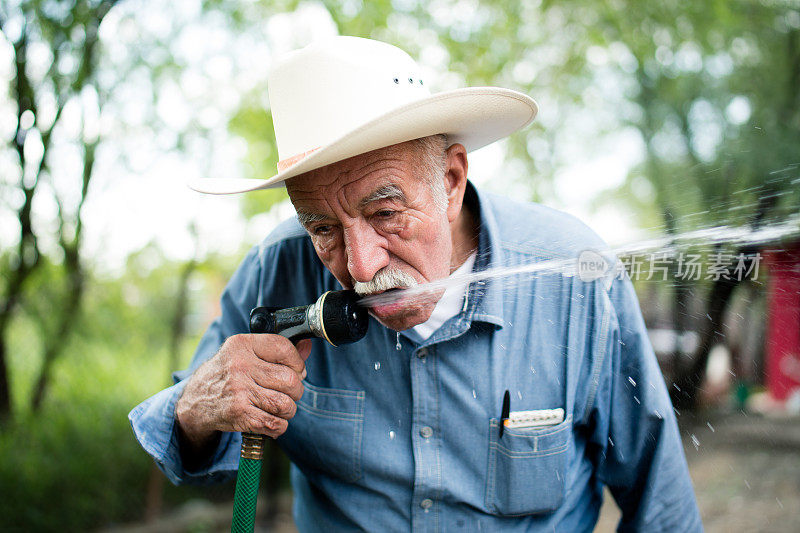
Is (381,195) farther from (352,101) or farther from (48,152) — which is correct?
(48,152)

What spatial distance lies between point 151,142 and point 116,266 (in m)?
1.15

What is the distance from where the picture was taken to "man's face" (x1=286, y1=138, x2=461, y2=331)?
1.90 m

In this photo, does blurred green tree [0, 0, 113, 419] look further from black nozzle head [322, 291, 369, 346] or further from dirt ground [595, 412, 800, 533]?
dirt ground [595, 412, 800, 533]

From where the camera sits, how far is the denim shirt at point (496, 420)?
2.15m

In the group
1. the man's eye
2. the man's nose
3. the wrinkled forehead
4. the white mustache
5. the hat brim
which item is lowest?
the white mustache

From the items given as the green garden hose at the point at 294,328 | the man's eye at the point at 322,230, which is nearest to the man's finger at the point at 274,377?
the green garden hose at the point at 294,328

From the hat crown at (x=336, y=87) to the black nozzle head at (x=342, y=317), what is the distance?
0.49 metres

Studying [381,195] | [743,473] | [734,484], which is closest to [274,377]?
[381,195]

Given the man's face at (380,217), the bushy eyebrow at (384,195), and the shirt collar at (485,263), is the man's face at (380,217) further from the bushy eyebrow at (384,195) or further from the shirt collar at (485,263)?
the shirt collar at (485,263)

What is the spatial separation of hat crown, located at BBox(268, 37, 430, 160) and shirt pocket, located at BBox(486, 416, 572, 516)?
1201 mm

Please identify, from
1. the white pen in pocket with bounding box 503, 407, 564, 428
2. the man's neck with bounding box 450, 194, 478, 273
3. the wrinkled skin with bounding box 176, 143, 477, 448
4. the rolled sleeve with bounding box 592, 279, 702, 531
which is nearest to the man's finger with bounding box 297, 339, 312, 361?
the wrinkled skin with bounding box 176, 143, 477, 448

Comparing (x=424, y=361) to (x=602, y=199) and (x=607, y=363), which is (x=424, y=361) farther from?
(x=602, y=199)

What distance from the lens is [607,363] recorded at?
2.16 metres

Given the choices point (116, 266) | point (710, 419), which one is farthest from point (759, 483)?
point (116, 266)
